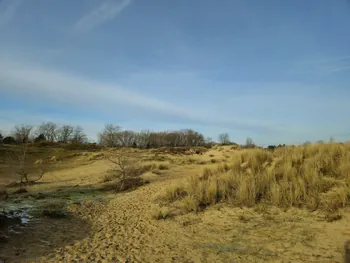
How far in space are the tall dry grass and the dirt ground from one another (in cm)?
46

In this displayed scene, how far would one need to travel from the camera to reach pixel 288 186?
893 cm

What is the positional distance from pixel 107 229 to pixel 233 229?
12.5ft

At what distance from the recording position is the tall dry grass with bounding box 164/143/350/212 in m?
7.96

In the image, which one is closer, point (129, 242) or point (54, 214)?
point (129, 242)

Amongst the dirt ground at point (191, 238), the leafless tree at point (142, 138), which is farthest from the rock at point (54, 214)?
the leafless tree at point (142, 138)

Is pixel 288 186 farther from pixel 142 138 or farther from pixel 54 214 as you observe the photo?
pixel 142 138

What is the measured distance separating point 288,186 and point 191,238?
384 centimetres

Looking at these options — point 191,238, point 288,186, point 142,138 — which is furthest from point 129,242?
point 142,138

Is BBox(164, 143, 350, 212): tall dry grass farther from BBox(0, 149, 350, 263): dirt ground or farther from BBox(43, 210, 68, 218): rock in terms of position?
BBox(43, 210, 68, 218): rock

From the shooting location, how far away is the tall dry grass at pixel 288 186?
313 inches

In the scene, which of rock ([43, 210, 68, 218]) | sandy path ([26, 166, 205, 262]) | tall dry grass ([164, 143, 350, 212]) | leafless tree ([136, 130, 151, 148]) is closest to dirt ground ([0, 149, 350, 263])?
sandy path ([26, 166, 205, 262])

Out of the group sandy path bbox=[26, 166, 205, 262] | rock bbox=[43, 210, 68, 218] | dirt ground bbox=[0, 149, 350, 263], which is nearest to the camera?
dirt ground bbox=[0, 149, 350, 263]

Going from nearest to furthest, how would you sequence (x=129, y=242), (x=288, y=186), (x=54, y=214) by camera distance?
(x=129, y=242) < (x=288, y=186) < (x=54, y=214)

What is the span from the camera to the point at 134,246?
6844 mm
